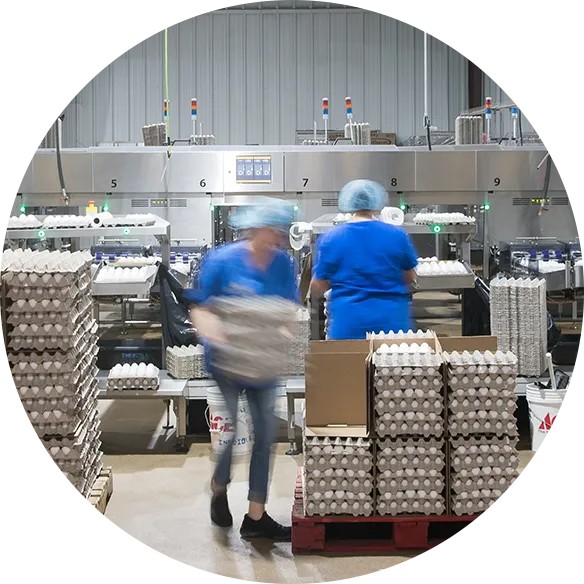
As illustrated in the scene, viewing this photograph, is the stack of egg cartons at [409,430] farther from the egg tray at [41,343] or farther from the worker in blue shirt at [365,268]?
the egg tray at [41,343]

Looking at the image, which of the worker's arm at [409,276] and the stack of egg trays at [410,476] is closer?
the stack of egg trays at [410,476]

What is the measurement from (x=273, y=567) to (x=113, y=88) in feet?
40.8

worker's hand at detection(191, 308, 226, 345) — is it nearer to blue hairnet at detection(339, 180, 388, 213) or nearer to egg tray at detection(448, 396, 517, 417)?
blue hairnet at detection(339, 180, 388, 213)

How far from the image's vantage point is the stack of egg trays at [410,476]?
11.3ft

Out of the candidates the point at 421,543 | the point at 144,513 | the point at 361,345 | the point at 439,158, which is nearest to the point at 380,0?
the point at 361,345

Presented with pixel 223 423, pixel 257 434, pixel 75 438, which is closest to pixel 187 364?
pixel 223 423

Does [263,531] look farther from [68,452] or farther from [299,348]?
[299,348]

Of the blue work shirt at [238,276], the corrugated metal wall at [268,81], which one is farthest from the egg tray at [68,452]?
the corrugated metal wall at [268,81]

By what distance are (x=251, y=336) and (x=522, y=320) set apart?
2270 millimetres

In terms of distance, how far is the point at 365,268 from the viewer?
376 cm

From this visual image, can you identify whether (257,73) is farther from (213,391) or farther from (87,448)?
(87,448)

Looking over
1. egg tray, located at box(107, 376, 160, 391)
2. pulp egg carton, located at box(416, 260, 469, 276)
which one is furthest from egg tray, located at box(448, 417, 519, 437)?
pulp egg carton, located at box(416, 260, 469, 276)

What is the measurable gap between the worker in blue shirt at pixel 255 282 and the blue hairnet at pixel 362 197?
1.20ft

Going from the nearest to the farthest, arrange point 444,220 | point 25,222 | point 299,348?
point 299,348 → point 25,222 → point 444,220
